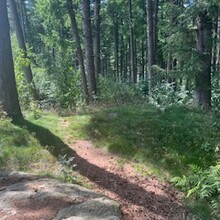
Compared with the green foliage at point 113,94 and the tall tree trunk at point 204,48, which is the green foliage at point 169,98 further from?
the tall tree trunk at point 204,48

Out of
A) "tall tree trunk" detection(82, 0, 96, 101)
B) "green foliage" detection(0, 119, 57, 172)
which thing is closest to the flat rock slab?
"green foliage" detection(0, 119, 57, 172)

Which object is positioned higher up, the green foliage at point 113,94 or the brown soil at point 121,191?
the green foliage at point 113,94

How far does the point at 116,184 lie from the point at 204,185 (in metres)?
1.51

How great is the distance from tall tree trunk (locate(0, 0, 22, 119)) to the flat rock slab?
3082mm

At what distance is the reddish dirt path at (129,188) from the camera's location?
4711 mm

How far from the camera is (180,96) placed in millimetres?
10852

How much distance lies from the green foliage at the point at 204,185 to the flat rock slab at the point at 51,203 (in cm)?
155

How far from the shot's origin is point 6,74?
7.72 meters

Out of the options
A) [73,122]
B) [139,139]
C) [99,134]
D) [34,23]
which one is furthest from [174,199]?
[34,23]

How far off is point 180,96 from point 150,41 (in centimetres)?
401

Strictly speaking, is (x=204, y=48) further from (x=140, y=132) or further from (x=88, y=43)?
(x=88, y=43)

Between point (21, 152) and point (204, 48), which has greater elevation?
point (204, 48)

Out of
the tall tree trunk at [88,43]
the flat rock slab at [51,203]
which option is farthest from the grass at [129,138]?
the tall tree trunk at [88,43]

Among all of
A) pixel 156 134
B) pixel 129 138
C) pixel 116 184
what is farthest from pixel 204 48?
pixel 116 184
